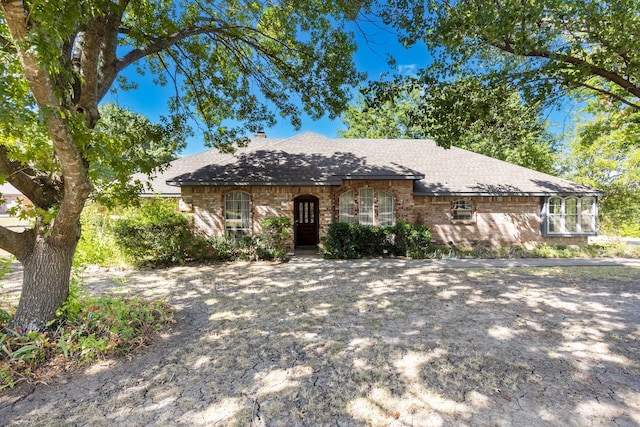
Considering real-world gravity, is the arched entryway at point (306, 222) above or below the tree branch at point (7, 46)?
below

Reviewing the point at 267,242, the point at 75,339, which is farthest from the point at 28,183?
the point at 267,242

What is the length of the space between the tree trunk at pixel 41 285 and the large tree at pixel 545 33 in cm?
736

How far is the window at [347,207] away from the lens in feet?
36.8

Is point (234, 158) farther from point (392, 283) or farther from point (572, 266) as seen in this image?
point (572, 266)

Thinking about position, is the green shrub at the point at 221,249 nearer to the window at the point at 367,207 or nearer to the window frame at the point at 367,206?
the window at the point at 367,207

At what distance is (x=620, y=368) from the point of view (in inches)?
130

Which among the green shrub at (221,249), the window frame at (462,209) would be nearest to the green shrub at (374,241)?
the window frame at (462,209)

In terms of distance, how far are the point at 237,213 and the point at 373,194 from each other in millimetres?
5604

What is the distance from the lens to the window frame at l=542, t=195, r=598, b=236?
12.1m

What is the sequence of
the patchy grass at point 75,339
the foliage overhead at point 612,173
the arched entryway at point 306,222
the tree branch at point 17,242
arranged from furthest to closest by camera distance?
the foliage overhead at point 612,173 → the arched entryway at point 306,222 → the tree branch at point 17,242 → the patchy grass at point 75,339

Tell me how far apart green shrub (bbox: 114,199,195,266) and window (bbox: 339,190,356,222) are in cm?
582

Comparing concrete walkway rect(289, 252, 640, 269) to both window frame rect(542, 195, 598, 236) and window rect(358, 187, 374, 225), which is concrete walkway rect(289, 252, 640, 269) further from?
window frame rect(542, 195, 598, 236)

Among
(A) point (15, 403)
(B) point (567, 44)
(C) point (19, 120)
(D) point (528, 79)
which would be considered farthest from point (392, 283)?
(C) point (19, 120)

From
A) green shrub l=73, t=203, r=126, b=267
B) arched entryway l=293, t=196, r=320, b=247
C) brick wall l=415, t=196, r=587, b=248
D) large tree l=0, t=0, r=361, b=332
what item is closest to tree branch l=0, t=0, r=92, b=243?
large tree l=0, t=0, r=361, b=332
